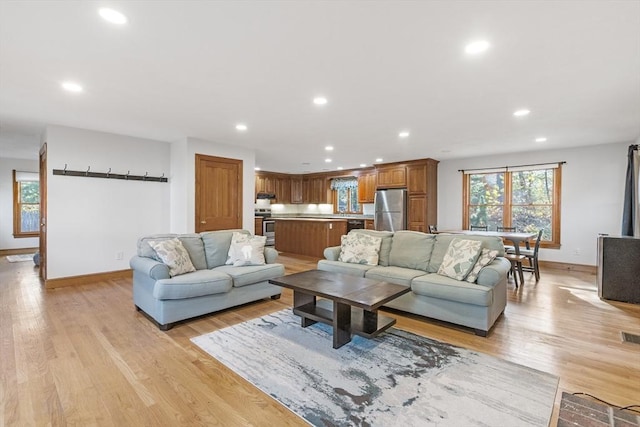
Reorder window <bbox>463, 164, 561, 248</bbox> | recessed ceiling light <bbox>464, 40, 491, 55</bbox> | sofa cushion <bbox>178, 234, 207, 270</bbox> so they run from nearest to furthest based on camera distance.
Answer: recessed ceiling light <bbox>464, 40, 491, 55</bbox> < sofa cushion <bbox>178, 234, 207, 270</bbox> < window <bbox>463, 164, 561, 248</bbox>

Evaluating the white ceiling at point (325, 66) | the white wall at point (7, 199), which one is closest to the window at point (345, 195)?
the white ceiling at point (325, 66)

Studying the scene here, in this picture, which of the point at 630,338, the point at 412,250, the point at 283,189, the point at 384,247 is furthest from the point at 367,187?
the point at 630,338

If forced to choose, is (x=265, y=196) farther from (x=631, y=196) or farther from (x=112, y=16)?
(x=631, y=196)

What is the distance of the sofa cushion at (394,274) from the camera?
11.4ft

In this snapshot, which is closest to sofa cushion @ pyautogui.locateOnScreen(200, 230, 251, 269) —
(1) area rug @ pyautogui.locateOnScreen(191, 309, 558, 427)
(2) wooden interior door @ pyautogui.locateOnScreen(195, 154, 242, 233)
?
(1) area rug @ pyautogui.locateOnScreen(191, 309, 558, 427)

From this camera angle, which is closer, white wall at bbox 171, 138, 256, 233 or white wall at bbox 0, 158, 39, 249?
white wall at bbox 171, 138, 256, 233

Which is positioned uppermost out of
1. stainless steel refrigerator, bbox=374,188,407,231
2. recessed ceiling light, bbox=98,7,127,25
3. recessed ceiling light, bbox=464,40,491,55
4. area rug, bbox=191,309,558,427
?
recessed ceiling light, bbox=98,7,127,25

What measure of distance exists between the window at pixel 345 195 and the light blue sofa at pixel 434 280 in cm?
504

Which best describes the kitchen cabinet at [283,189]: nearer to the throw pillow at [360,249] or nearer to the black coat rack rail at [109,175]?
the black coat rack rail at [109,175]

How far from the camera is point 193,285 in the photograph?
319 centimetres

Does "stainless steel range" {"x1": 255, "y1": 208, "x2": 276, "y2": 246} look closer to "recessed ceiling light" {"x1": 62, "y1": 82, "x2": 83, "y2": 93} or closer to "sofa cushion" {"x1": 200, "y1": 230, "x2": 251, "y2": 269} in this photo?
"sofa cushion" {"x1": 200, "y1": 230, "x2": 251, "y2": 269}

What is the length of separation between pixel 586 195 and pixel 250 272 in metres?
6.33

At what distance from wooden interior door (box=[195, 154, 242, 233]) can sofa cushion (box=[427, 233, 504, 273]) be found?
12.0 feet

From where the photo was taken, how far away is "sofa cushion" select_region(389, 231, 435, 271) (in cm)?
391
